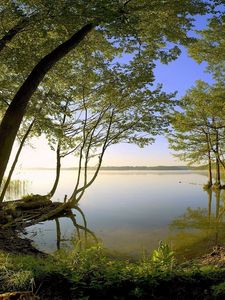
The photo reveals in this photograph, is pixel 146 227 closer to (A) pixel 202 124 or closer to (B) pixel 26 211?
(B) pixel 26 211

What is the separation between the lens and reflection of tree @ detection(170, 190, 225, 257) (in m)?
12.7

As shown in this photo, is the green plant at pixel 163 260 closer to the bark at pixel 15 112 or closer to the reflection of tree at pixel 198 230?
the bark at pixel 15 112

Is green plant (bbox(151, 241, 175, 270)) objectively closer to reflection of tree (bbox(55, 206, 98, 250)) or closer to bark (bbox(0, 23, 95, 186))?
bark (bbox(0, 23, 95, 186))

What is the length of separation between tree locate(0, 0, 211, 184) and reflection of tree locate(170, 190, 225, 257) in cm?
681

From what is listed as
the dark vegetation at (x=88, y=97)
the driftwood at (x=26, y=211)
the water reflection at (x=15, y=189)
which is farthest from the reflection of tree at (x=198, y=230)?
the water reflection at (x=15, y=189)

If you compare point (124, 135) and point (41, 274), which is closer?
point (41, 274)

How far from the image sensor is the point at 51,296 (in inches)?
203

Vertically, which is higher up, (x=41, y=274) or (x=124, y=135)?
(x=124, y=135)

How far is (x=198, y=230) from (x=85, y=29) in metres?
10.4

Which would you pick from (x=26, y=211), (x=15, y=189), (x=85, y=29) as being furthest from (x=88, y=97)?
(x=15, y=189)

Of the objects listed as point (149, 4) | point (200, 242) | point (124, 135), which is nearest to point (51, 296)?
point (149, 4)

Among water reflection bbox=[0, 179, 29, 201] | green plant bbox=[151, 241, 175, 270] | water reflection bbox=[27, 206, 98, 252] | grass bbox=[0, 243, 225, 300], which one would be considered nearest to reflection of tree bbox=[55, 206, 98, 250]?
water reflection bbox=[27, 206, 98, 252]

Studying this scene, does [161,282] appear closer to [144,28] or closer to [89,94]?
[144,28]

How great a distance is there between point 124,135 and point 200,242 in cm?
1159
